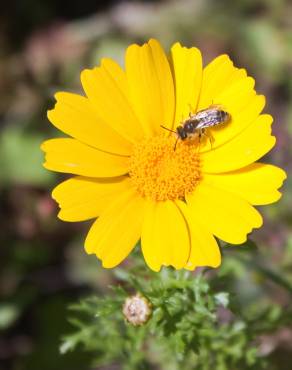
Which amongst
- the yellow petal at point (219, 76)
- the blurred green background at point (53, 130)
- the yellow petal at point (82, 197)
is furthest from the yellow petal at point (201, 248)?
the blurred green background at point (53, 130)

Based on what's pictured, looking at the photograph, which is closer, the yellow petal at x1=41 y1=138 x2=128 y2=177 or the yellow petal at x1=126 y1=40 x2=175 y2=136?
the yellow petal at x1=41 y1=138 x2=128 y2=177

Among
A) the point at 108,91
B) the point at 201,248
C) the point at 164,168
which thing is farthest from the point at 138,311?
the point at 108,91

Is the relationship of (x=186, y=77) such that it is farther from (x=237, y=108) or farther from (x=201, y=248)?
(x=201, y=248)

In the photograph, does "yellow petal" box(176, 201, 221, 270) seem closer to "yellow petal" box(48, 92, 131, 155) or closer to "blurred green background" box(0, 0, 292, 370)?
"yellow petal" box(48, 92, 131, 155)

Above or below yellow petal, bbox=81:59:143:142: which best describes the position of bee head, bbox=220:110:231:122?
above

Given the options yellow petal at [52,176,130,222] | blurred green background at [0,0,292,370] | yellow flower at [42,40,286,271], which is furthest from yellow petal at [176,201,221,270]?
blurred green background at [0,0,292,370]

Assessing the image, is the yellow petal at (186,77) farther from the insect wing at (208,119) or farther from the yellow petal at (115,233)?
the yellow petal at (115,233)
